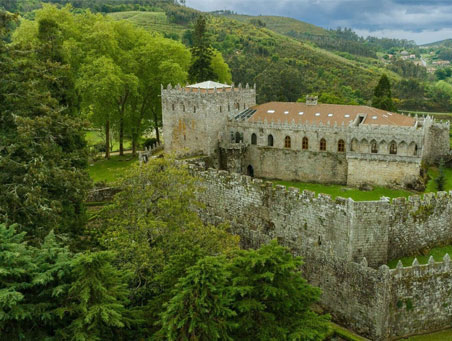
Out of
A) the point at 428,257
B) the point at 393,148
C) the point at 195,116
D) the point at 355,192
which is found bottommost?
the point at 428,257

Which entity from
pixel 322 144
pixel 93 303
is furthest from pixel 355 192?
pixel 93 303

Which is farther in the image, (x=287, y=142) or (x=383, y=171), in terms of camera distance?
(x=287, y=142)

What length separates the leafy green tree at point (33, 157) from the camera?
20.2 meters

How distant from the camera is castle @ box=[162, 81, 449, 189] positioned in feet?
120

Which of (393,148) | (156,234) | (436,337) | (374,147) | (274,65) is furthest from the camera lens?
(274,65)

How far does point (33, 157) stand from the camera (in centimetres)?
2123

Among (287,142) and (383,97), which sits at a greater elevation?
(383,97)

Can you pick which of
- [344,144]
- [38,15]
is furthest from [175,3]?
[344,144]

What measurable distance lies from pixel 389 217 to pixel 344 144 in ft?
52.4

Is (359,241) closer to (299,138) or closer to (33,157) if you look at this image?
(33,157)

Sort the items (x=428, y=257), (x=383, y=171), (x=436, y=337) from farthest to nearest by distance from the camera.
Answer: (x=383, y=171)
(x=428, y=257)
(x=436, y=337)

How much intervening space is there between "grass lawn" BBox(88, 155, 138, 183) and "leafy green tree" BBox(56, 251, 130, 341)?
24258 mm

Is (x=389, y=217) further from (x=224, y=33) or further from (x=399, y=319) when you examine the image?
(x=224, y=33)

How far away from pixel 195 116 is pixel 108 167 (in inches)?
407
